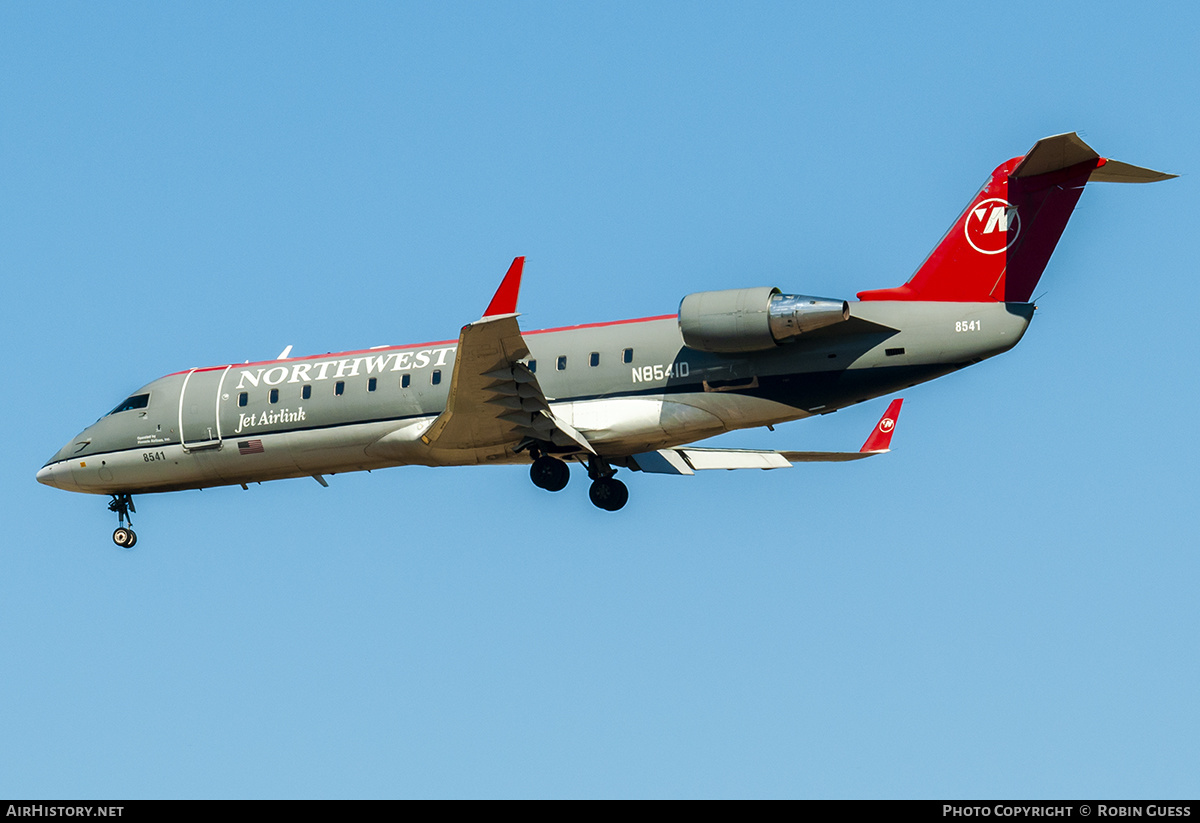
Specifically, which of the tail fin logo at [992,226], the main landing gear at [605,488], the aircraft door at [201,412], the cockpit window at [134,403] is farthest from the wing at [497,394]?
the tail fin logo at [992,226]

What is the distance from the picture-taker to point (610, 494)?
28625mm

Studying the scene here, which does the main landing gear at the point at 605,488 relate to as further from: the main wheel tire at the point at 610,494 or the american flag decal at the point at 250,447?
the american flag decal at the point at 250,447

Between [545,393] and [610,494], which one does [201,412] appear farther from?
[610,494]

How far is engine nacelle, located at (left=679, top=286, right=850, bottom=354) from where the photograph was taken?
987 inches

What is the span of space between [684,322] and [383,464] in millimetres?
6783

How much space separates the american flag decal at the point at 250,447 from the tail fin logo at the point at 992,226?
13730 millimetres

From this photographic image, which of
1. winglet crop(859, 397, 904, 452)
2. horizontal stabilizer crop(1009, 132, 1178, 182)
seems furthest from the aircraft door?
horizontal stabilizer crop(1009, 132, 1178, 182)

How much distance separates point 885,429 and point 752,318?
5.26 meters

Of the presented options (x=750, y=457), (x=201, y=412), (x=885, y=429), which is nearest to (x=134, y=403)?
(x=201, y=412)

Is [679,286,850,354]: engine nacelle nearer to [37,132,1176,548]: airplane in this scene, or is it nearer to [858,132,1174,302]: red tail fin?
[37,132,1176,548]: airplane

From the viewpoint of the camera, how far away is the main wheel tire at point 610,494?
93.9 ft

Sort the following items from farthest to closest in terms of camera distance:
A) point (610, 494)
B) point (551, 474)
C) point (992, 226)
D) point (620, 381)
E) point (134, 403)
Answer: point (134, 403), point (610, 494), point (551, 474), point (620, 381), point (992, 226)

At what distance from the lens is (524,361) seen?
26406 mm
